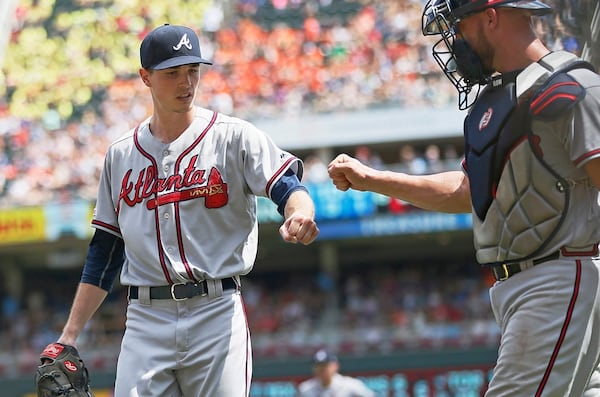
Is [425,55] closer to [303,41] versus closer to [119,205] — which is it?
[303,41]

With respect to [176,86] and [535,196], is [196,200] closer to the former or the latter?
[176,86]

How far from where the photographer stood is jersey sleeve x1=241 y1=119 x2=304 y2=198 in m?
4.02

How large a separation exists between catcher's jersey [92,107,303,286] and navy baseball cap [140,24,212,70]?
28 cm

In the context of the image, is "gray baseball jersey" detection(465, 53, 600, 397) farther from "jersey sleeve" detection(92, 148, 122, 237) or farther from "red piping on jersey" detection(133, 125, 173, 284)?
"jersey sleeve" detection(92, 148, 122, 237)

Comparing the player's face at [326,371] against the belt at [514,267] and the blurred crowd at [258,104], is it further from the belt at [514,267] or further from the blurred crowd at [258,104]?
the blurred crowd at [258,104]

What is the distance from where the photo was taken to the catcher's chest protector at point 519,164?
10.6ft

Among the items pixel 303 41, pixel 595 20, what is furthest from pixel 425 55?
pixel 595 20

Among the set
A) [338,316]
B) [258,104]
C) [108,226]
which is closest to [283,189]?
[108,226]

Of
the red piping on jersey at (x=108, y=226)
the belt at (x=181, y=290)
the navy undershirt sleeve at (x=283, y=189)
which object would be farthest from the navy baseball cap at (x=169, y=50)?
the belt at (x=181, y=290)

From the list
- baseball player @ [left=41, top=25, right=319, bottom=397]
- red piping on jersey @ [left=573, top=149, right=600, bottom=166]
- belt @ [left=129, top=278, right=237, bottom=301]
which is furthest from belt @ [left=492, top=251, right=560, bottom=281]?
belt @ [left=129, top=278, right=237, bottom=301]

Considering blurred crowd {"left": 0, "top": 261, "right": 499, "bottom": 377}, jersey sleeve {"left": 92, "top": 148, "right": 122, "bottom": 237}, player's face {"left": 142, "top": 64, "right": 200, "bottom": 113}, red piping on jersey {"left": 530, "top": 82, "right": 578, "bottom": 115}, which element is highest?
player's face {"left": 142, "top": 64, "right": 200, "bottom": 113}

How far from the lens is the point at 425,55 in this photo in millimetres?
20109

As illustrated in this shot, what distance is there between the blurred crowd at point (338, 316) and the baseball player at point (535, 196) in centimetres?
1332

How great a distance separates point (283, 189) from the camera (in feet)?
13.1
